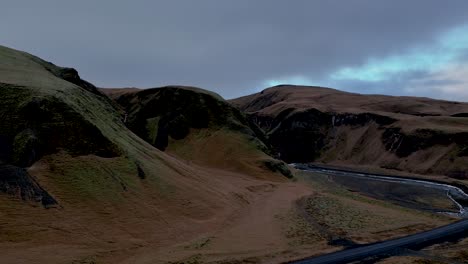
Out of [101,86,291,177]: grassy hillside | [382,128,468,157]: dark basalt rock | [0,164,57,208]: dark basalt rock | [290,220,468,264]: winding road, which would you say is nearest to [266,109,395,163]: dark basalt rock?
[382,128,468,157]: dark basalt rock

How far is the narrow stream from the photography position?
2867 inches

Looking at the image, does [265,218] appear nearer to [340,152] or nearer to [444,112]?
[340,152]

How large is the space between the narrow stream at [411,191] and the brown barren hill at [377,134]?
10038 mm

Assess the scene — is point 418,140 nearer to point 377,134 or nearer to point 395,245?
point 377,134

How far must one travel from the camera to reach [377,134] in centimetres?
13475

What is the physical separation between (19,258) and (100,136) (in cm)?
2164

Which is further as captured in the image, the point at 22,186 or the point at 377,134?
the point at 377,134

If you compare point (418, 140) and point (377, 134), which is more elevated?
point (377, 134)

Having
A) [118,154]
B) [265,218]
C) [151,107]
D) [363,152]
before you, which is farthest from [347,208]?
[363,152]

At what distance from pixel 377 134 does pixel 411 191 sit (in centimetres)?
5010

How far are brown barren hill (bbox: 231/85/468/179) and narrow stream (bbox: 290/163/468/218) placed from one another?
32.9 feet

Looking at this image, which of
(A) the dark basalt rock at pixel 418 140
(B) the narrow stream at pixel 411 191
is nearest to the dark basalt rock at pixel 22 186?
(B) the narrow stream at pixel 411 191

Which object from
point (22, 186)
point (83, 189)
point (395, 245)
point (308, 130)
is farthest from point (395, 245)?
point (308, 130)

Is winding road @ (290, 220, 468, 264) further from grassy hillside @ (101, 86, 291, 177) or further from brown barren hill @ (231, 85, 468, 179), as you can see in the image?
brown barren hill @ (231, 85, 468, 179)
